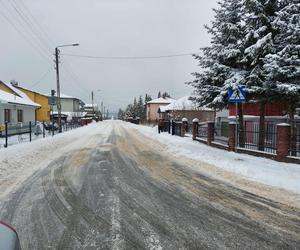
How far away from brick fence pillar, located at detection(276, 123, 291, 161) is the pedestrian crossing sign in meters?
2.00

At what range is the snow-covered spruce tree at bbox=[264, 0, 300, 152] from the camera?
12052 millimetres

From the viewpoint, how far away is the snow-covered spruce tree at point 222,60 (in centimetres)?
1491

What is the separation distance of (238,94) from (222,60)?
3242 mm

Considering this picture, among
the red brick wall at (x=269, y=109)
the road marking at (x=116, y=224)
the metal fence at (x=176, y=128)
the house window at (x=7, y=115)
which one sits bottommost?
the road marking at (x=116, y=224)

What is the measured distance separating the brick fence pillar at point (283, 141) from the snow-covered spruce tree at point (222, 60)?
291 cm

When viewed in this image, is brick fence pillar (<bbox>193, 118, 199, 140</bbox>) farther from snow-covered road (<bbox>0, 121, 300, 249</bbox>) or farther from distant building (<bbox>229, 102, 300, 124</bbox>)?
snow-covered road (<bbox>0, 121, 300, 249</bbox>)

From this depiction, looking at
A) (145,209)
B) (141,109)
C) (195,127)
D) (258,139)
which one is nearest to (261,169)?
(258,139)

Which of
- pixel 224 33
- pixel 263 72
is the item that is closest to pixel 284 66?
pixel 263 72

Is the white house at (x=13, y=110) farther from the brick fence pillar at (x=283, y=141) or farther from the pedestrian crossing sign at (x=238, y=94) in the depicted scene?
the brick fence pillar at (x=283, y=141)

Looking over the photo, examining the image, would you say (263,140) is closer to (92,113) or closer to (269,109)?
(269,109)

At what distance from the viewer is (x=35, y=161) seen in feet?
39.0

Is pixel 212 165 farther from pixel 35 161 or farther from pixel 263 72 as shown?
pixel 35 161

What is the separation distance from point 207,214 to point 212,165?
231 inches

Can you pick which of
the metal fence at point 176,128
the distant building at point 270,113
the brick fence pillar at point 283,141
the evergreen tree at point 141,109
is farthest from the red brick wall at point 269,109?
the evergreen tree at point 141,109
